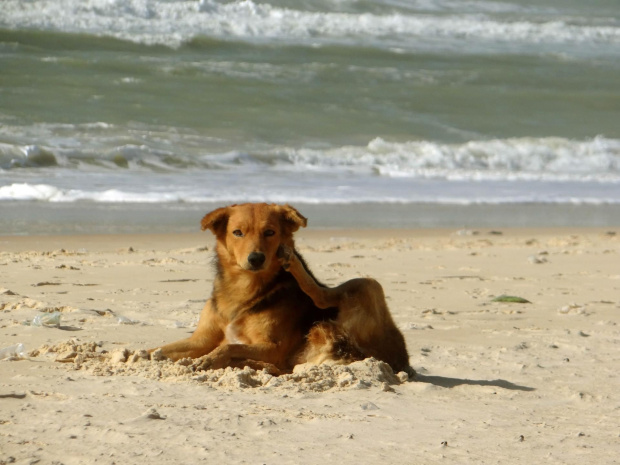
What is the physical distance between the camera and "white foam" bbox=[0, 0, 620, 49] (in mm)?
27703

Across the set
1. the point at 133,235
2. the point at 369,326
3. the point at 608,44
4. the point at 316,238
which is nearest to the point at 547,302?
the point at 369,326

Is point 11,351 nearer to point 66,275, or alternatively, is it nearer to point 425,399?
point 425,399

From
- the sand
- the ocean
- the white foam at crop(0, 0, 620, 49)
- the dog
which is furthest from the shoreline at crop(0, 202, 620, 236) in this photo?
the white foam at crop(0, 0, 620, 49)

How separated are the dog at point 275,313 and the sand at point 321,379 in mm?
143

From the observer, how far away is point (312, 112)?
884 inches

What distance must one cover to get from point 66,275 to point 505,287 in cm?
342

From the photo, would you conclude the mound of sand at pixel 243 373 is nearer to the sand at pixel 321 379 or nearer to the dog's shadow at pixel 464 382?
the sand at pixel 321 379

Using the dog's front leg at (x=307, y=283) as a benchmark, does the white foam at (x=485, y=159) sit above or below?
below

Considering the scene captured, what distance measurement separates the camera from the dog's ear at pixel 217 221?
175 inches

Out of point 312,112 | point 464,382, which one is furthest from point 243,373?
point 312,112

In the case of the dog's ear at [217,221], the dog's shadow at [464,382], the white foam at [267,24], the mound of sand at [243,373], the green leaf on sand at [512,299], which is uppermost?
the white foam at [267,24]

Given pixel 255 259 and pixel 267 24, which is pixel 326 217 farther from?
pixel 267 24

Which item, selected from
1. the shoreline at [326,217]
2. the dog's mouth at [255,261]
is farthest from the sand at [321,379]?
the shoreline at [326,217]

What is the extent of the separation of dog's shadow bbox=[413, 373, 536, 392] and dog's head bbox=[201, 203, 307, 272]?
3.03 feet
